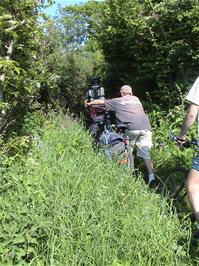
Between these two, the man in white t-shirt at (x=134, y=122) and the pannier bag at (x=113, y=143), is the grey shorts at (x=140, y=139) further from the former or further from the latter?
the pannier bag at (x=113, y=143)

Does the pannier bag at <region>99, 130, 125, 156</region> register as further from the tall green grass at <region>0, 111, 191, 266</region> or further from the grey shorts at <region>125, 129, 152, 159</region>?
the tall green grass at <region>0, 111, 191, 266</region>

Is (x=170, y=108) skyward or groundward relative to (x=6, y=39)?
groundward

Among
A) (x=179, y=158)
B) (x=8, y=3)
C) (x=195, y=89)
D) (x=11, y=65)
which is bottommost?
(x=179, y=158)

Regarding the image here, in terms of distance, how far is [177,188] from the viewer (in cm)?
595

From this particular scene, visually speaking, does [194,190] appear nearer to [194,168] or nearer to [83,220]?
[194,168]

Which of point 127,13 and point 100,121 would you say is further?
point 127,13

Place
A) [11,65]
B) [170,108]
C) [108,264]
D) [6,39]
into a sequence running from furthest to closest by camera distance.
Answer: [170,108], [6,39], [11,65], [108,264]

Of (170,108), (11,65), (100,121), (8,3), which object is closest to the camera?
(11,65)

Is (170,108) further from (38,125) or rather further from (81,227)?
(81,227)

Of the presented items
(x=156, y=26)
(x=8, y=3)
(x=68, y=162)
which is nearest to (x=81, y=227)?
(x=68, y=162)

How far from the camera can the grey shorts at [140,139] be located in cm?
780

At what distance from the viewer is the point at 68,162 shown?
621 centimetres

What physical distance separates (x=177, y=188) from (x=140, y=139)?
2042 mm

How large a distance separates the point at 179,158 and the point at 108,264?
14.1 ft
